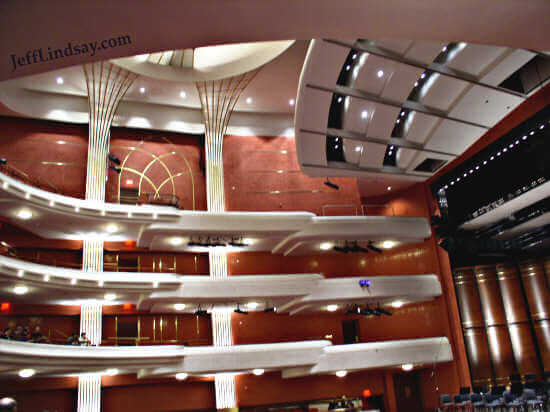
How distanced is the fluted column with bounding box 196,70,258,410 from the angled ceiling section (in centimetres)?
703

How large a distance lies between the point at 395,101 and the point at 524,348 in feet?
45.9

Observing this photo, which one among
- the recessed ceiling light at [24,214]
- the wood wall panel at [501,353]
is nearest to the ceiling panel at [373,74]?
the wood wall panel at [501,353]

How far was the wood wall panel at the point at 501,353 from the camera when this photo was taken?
23703 millimetres

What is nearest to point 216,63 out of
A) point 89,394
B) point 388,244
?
point 388,244

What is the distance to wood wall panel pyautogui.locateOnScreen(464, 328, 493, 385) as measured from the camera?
2411cm

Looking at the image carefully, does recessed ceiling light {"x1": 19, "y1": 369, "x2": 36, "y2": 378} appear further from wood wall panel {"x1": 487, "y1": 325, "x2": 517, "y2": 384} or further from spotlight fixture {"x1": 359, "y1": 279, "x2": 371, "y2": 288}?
wood wall panel {"x1": 487, "y1": 325, "x2": 517, "y2": 384}

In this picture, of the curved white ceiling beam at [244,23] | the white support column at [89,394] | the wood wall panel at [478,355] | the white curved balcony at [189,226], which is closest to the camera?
the curved white ceiling beam at [244,23]

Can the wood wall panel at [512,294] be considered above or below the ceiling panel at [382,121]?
below

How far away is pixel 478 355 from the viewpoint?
24.4 m

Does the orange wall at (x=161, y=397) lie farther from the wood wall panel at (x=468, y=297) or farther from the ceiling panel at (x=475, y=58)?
the ceiling panel at (x=475, y=58)

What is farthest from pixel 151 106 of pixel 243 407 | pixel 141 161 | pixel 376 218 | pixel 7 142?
pixel 243 407

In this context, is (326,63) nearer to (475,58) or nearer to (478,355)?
(475,58)

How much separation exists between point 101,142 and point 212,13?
73.9 ft

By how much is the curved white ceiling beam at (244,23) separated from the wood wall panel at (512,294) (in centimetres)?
2050
